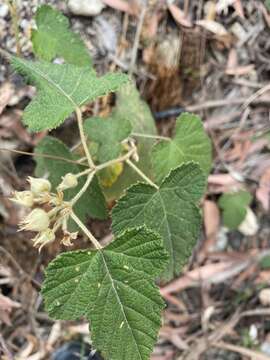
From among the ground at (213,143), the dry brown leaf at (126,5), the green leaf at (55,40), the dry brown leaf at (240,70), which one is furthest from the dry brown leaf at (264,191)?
the green leaf at (55,40)

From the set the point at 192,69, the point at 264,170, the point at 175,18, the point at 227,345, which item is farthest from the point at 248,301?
the point at 175,18

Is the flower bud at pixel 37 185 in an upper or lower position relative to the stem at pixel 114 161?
upper

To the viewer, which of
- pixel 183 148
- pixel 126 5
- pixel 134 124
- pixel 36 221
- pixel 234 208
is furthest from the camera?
pixel 234 208

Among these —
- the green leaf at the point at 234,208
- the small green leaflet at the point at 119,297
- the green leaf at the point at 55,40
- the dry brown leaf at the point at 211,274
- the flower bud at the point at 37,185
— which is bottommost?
the dry brown leaf at the point at 211,274

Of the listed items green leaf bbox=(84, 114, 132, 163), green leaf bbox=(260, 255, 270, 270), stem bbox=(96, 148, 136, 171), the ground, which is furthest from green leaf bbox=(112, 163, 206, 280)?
green leaf bbox=(260, 255, 270, 270)

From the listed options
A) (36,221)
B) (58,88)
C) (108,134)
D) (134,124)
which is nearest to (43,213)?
(36,221)

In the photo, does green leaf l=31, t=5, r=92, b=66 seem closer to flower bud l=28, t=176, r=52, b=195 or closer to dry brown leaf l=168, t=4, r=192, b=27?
flower bud l=28, t=176, r=52, b=195

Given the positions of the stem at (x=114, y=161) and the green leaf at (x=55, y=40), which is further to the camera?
the green leaf at (x=55, y=40)

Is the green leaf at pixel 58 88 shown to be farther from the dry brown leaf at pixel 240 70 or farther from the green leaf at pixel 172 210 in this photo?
the dry brown leaf at pixel 240 70

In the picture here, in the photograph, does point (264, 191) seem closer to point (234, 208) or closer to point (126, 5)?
point (234, 208)
